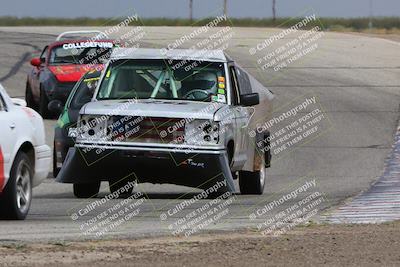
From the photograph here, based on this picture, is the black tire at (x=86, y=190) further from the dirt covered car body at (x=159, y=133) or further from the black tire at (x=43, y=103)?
the black tire at (x=43, y=103)

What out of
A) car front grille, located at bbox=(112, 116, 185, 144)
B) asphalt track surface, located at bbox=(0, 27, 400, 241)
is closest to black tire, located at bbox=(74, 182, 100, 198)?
asphalt track surface, located at bbox=(0, 27, 400, 241)

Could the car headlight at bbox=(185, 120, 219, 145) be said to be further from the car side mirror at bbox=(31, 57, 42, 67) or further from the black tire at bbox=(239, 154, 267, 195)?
the car side mirror at bbox=(31, 57, 42, 67)

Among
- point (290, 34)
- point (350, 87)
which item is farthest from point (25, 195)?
point (290, 34)

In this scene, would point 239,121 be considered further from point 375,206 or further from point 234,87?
point 375,206

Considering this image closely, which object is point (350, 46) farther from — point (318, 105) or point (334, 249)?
point (334, 249)

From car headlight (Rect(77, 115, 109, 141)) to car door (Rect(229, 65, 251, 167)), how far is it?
1561 millimetres

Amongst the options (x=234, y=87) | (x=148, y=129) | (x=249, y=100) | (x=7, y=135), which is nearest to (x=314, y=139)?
(x=234, y=87)

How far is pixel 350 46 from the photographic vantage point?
42.4 m

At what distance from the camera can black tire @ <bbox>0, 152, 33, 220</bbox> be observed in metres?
11.1

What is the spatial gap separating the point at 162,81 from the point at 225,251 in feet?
18.0

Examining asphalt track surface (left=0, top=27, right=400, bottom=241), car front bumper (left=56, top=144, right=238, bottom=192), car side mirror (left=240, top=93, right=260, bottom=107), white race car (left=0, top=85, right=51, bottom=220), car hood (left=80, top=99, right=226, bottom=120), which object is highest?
white race car (left=0, top=85, right=51, bottom=220)

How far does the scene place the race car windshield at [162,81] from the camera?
1429cm

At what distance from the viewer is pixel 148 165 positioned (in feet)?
43.9

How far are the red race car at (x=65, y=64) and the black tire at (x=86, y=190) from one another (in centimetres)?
837
